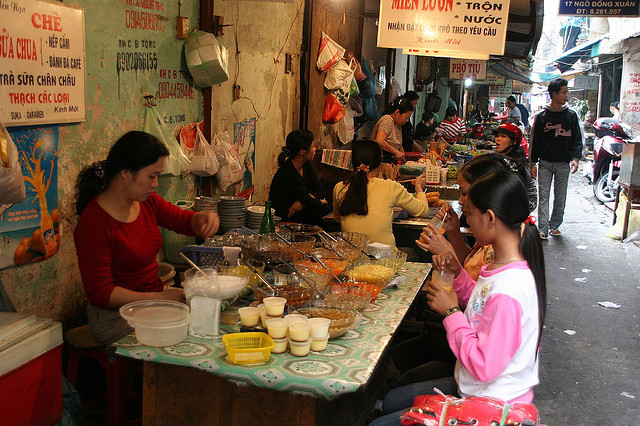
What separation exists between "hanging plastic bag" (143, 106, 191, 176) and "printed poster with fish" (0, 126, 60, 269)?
102 centimetres

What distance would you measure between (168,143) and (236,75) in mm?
1840

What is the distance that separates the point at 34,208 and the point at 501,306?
2.68 metres

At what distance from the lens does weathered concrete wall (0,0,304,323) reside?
404cm

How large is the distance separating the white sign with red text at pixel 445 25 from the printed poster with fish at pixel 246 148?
1.91 meters

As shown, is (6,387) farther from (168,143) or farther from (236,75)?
(236,75)

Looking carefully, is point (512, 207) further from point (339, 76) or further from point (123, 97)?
point (339, 76)

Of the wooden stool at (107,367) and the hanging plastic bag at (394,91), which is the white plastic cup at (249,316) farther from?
the hanging plastic bag at (394,91)

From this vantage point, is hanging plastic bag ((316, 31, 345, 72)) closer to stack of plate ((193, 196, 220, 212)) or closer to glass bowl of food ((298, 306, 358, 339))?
stack of plate ((193, 196, 220, 212))

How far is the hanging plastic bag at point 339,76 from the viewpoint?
920cm

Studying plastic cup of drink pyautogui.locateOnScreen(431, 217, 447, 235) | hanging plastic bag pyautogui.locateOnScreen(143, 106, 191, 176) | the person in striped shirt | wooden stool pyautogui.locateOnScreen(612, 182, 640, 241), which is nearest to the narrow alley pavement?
wooden stool pyautogui.locateOnScreen(612, 182, 640, 241)

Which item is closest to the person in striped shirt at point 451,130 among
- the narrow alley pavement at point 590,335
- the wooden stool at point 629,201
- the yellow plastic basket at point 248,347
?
the narrow alley pavement at point 590,335

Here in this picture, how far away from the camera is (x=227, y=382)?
2930 millimetres

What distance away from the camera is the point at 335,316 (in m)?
3.15

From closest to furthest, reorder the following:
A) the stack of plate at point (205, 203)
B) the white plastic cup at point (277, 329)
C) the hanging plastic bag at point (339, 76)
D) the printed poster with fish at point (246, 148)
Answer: the white plastic cup at point (277, 329)
the stack of plate at point (205, 203)
the printed poster with fish at point (246, 148)
the hanging plastic bag at point (339, 76)
